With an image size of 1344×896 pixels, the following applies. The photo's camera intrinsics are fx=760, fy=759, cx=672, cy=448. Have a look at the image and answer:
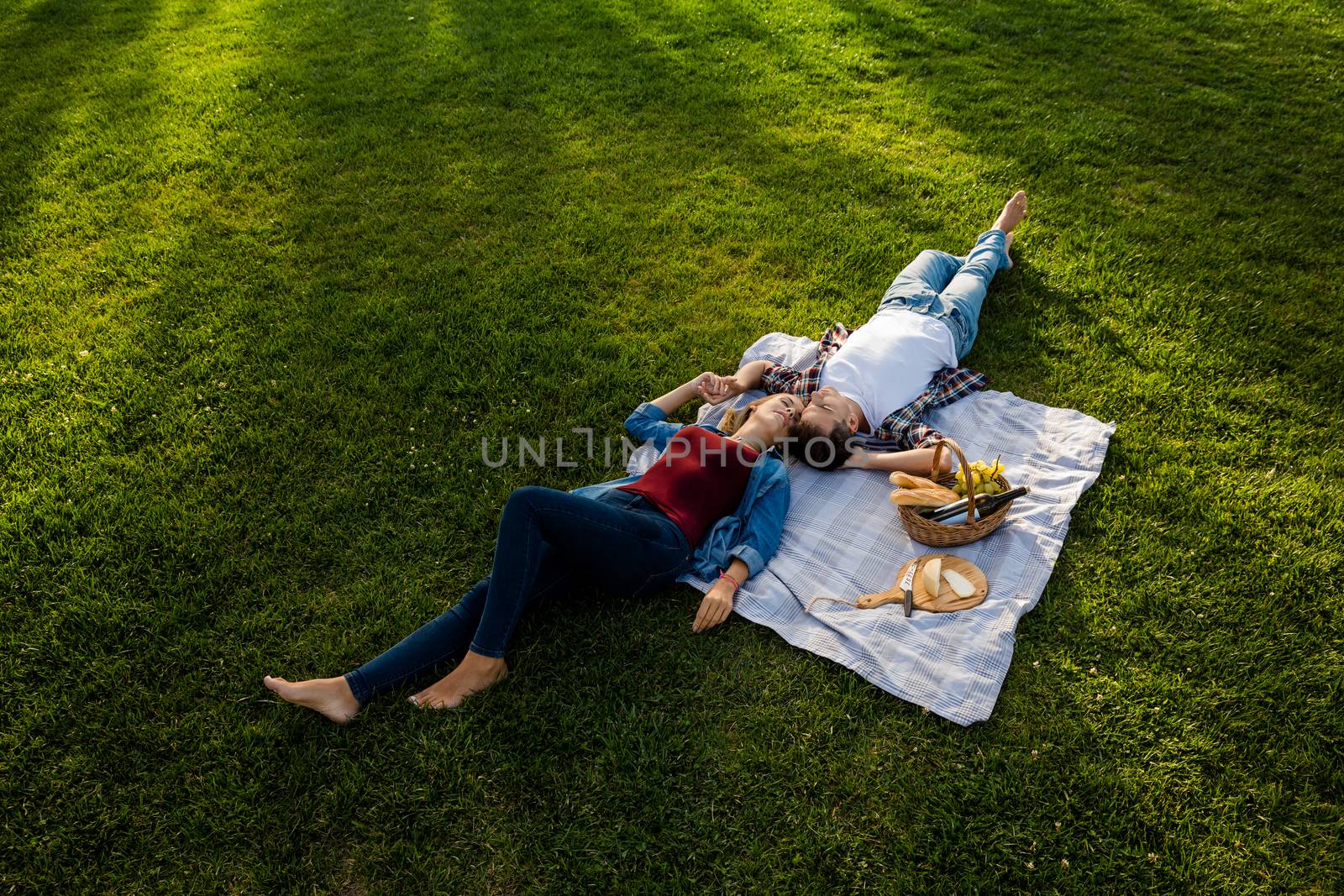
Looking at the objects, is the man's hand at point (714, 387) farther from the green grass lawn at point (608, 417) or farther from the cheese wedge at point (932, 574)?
the cheese wedge at point (932, 574)

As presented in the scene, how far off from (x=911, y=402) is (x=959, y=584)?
1648 millimetres

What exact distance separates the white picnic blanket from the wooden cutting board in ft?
0.16

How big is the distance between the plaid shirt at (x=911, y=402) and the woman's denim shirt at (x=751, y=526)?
34.7 inches

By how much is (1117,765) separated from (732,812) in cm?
187

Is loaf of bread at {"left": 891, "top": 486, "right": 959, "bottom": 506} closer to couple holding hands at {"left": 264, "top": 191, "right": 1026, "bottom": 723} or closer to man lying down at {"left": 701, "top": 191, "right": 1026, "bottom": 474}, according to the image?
man lying down at {"left": 701, "top": 191, "right": 1026, "bottom": 474}

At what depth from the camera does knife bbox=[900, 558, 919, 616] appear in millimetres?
4316

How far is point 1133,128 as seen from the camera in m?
8.83

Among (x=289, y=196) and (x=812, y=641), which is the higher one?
(x=289, y=196)

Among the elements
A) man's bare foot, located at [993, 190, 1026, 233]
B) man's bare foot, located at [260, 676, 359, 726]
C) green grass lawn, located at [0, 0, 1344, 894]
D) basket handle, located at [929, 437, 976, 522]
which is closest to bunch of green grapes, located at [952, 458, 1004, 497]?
basket handle, located at [929, 437, 976, 522]

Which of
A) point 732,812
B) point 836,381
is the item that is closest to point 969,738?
point 732,812

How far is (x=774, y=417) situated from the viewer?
5.14m

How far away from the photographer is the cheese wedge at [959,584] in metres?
4.34

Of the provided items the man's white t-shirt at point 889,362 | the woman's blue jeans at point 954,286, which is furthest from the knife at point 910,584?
the woman's blue jeans at point 954,286

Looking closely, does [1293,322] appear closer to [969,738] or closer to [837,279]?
[837,279]
